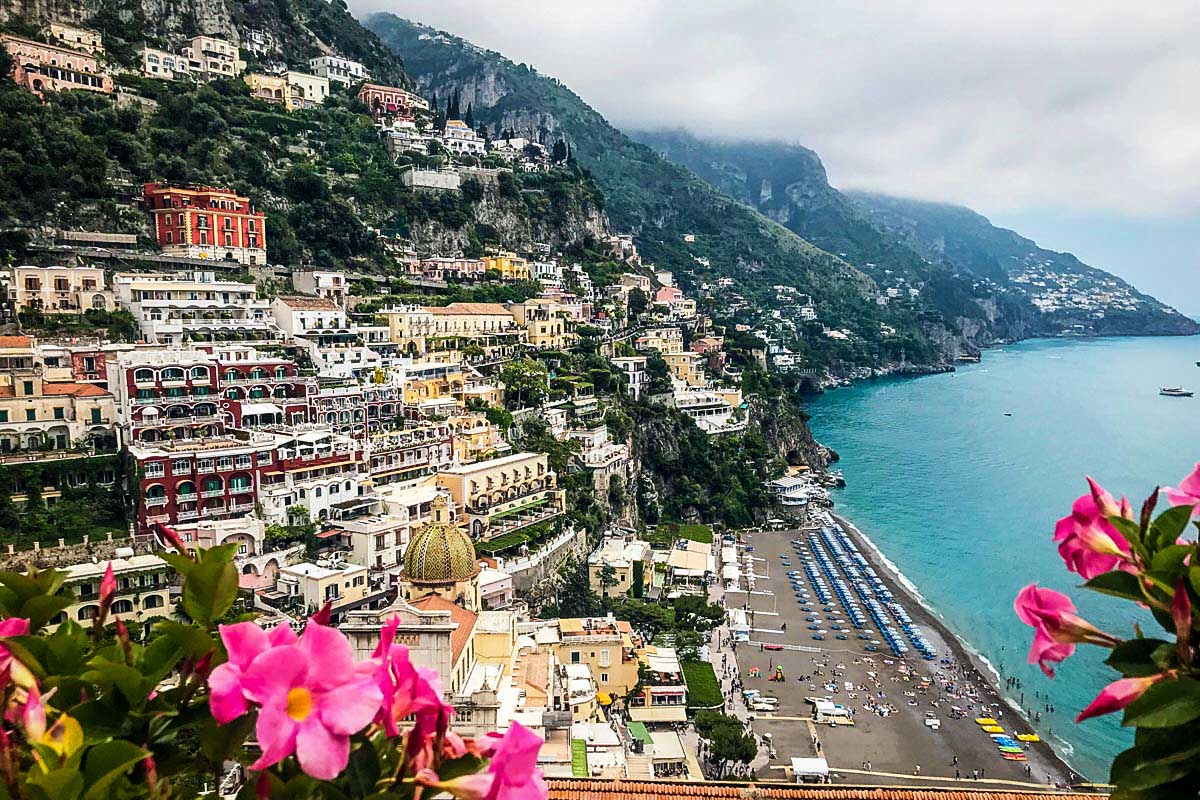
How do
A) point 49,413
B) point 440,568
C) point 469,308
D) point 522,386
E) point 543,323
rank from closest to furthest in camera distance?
point 440,568, point 49,413, point 522,386, point 469,308, point 543,323

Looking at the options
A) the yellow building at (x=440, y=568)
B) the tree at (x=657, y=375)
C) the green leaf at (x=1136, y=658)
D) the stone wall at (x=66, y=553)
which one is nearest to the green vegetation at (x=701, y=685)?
the yellow building at (x=440, y=568)

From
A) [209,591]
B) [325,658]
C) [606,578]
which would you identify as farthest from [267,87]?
[325,658]

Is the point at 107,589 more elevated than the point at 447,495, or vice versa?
the point at 107,589

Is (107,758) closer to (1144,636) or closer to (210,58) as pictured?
(1144,636)

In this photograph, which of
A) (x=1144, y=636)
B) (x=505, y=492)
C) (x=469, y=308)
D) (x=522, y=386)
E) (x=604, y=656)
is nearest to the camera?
(x=1144, y=636)

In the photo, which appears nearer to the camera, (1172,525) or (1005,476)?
(1172,525)

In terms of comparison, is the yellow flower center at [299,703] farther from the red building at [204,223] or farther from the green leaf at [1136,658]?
the red building at [204,223]

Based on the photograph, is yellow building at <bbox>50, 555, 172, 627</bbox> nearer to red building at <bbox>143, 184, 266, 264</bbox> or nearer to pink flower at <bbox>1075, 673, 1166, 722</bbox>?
pink flower at <bbox>1075, 673, 1166, 722</bbox>
